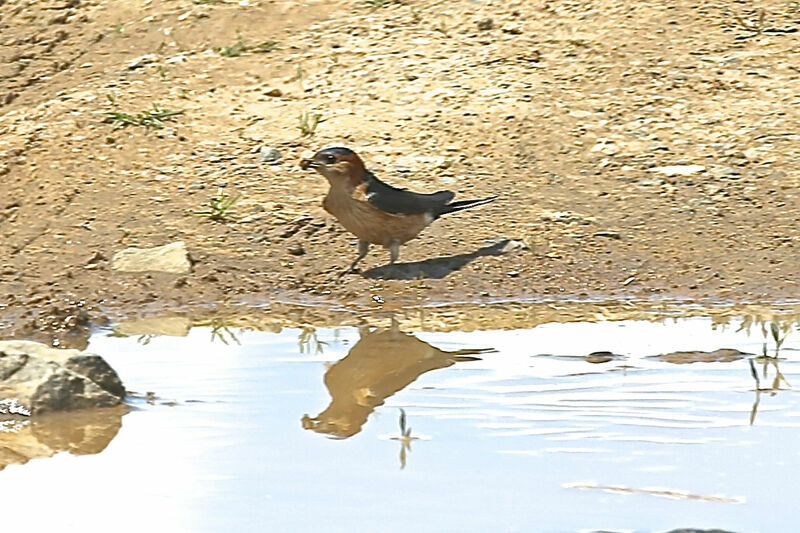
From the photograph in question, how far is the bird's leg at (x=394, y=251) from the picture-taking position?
7711 mm

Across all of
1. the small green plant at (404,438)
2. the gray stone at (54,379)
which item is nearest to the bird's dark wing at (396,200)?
the gray stone at (54,379)

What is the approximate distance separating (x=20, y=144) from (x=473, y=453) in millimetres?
5094

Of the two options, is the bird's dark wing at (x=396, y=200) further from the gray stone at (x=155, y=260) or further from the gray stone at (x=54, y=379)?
the gray stone at (x=54, y=379)

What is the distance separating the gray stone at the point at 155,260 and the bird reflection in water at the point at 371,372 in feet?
4.00

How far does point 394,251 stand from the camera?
7762 millimetres

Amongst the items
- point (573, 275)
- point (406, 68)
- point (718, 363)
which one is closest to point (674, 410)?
point (718, 363)

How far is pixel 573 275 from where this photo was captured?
773 cm

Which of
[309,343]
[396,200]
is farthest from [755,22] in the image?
[309,343]

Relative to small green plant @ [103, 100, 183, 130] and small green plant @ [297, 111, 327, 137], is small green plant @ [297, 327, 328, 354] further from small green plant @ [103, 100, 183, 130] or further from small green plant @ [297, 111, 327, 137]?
small green plant @ [103, 100, 183, 130]

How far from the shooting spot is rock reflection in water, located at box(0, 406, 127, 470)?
5074 millimetres

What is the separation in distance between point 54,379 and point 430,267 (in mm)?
2688

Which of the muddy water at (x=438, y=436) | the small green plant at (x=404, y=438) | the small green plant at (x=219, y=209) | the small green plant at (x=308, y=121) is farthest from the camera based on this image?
the small green plant at (x=308, y=121)

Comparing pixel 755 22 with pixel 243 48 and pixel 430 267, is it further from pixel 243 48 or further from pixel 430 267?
pixel 430 267

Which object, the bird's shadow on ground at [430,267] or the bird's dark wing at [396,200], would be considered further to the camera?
the bird's shadow on ground at [430,267]
